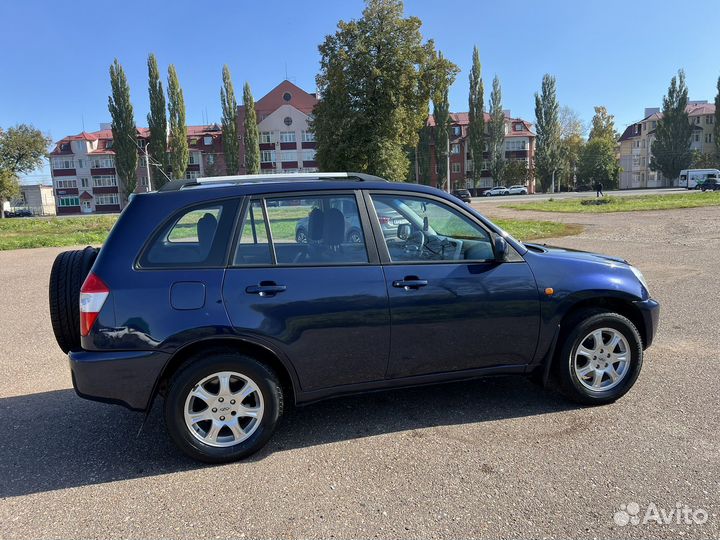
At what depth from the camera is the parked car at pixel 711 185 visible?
53969 millimetres

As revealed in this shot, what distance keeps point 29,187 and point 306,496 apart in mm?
121291

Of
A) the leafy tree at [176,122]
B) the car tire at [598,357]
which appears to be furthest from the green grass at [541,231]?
the leafy tree at [176,122]

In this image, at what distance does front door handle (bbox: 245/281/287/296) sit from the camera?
323 centimetres

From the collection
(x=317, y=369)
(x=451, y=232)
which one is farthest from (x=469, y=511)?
(x=451, y=232)

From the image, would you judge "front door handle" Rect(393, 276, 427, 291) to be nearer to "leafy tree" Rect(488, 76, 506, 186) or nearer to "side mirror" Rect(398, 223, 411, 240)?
"side mirror" Rect(398, 223, 411, 240)

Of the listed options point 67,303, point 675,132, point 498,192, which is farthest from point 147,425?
point 675,132

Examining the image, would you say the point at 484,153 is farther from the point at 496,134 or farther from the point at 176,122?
the point at 176,122

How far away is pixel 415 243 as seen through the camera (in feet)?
12.4

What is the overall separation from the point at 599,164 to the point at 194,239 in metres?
80.3

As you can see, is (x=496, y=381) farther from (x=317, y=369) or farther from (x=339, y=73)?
(x=339, y=73)

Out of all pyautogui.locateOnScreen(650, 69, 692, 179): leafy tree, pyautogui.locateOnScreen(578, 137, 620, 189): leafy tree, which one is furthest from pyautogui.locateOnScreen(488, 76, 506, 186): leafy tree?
pyautogui.locateOnScreen(650, 69, 692, 179): leafy tree

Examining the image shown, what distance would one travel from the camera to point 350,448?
3.43m

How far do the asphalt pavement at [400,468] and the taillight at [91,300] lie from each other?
980 millimetres

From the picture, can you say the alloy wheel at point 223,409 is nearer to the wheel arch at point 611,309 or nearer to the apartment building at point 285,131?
the wheel arch at point 611,309
